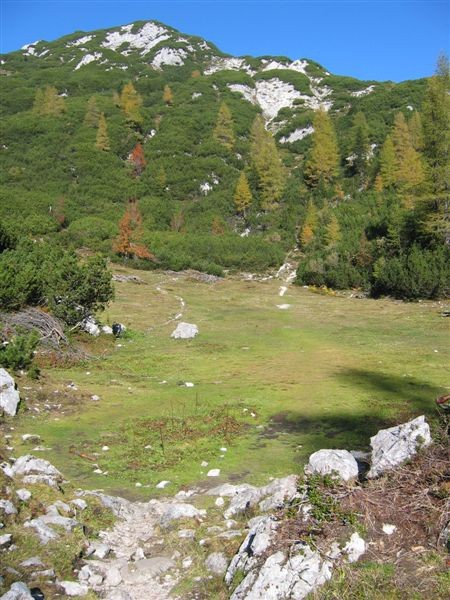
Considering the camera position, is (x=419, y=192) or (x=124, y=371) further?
(x=419, y=192)

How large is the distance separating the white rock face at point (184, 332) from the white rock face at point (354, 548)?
1794cm

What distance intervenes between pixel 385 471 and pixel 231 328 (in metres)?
19.4

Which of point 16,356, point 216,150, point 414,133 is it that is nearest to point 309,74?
point 216,150

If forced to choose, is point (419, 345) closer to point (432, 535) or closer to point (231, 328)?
point (231, 328)

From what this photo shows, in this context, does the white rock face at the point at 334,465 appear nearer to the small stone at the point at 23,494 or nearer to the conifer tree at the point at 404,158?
the small stone at the point at 23,494

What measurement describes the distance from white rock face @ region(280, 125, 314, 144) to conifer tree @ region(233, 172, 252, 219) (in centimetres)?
3216

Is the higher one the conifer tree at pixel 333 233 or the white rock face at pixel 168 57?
the white rock face at pixel 168 57

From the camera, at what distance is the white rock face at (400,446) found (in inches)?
268

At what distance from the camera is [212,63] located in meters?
151

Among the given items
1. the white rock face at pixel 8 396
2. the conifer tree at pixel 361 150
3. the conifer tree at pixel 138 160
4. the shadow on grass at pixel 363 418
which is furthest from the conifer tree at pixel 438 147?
the conifer tree at pixel 138 160

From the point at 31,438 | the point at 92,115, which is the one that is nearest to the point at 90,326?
the point at 31,438

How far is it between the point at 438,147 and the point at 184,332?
26653 millimetres

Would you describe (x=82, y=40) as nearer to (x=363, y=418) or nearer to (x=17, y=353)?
(x=17, y=353)

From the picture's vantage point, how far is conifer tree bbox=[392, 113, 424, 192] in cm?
6062
